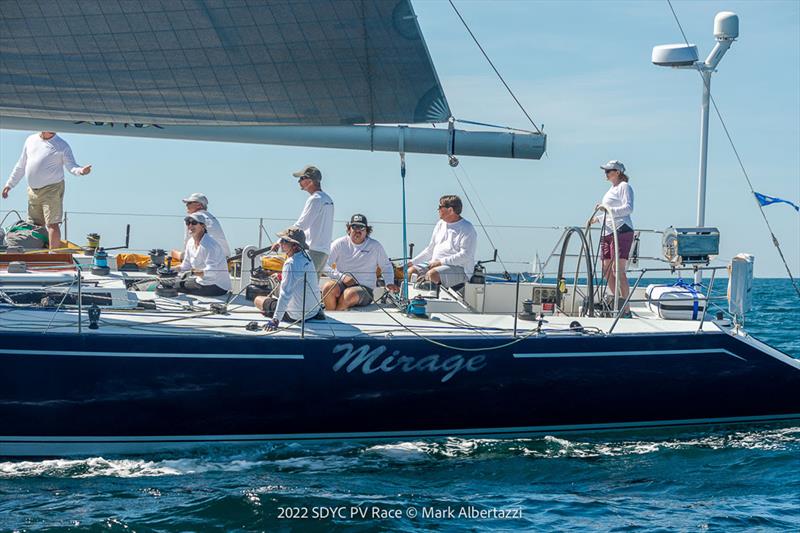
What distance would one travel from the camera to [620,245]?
10.6m

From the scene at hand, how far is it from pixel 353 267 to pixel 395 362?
1.37m

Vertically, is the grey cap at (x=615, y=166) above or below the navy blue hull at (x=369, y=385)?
above

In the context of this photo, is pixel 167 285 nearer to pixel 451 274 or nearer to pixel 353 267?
pixel 353 267

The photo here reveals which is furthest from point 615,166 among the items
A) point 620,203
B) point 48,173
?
point 48,173

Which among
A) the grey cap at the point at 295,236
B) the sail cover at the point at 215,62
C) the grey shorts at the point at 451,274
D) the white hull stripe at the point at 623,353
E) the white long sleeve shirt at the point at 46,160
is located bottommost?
the white hull stripe at the point at 623,353

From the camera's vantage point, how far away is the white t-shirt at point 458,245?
10.5m

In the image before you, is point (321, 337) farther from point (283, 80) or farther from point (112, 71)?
point (112, 71)

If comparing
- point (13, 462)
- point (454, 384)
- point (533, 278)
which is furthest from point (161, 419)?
point (533, 278)

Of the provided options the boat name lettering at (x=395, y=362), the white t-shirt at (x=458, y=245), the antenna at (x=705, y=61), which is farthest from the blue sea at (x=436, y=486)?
the antenna at (x=705, y=61)

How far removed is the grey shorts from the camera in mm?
10477

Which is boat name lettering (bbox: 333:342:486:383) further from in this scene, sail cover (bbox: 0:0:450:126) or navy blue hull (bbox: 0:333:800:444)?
sail cover (bbox: 0:0:450:126)

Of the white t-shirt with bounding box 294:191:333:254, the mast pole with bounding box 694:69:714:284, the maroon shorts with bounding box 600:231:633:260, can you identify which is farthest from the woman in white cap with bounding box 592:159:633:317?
the white t-shirt with bounding box 294:191:333:254

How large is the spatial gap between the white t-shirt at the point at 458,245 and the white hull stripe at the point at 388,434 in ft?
6.02

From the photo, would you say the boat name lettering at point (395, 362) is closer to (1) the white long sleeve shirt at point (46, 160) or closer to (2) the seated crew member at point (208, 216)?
(2) the seated crew member at point (208, 216)
